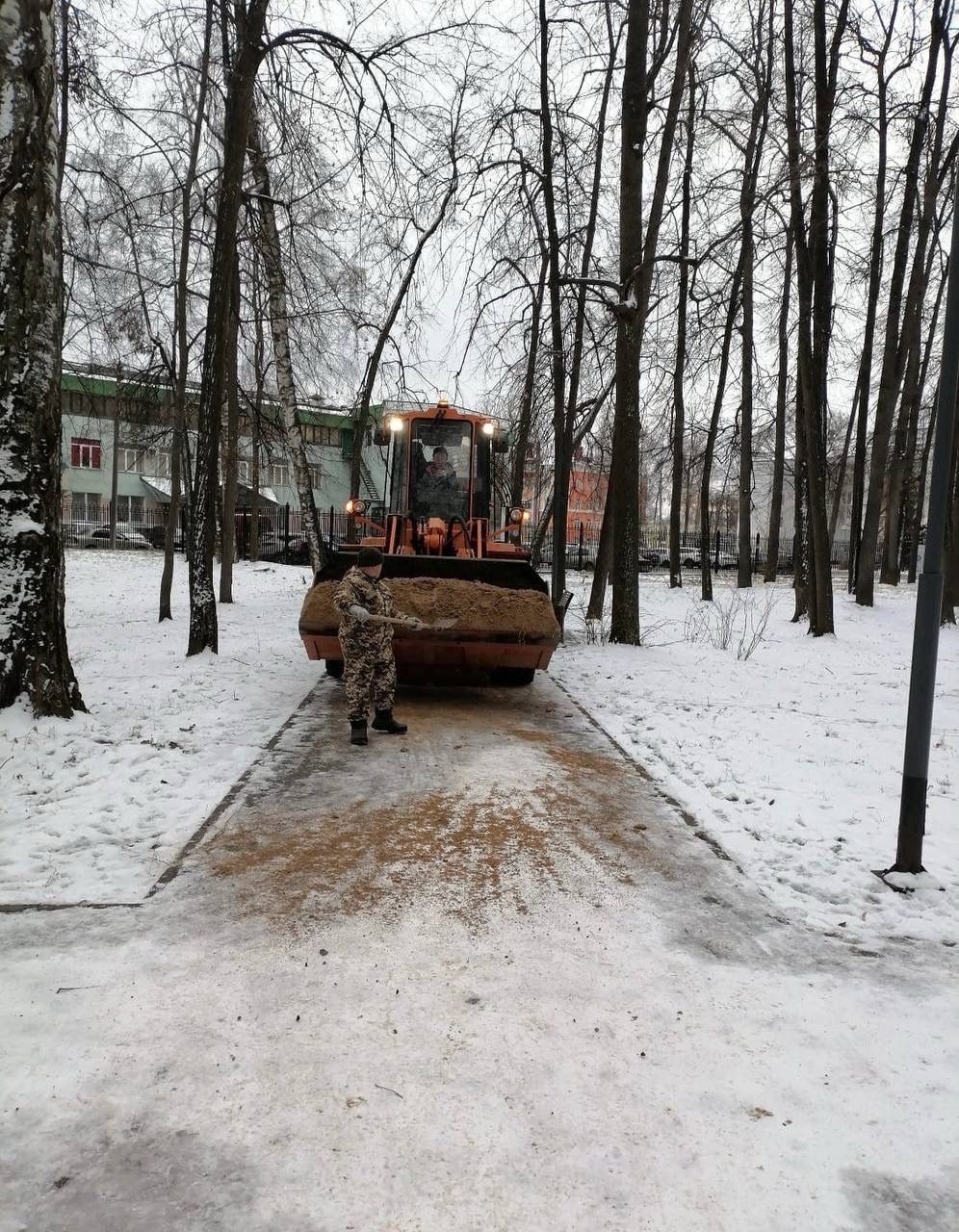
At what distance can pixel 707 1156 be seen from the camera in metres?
2.24

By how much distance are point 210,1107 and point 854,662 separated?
37.1 ft

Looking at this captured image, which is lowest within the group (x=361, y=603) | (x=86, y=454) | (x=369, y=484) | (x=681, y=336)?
(x=361, y=603)

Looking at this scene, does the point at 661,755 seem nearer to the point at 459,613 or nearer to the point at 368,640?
the point at 459,613

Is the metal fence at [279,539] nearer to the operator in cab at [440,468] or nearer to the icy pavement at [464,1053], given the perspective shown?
the operator in cab at [440,468]

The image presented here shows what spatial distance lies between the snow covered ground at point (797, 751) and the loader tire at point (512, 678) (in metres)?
0.64

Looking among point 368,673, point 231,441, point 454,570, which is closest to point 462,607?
point 454,570

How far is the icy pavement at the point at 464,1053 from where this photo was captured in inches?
82.4

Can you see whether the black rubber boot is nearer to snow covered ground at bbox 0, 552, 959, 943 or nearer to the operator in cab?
snow covered ground at bbox 0, 552, 959, 943

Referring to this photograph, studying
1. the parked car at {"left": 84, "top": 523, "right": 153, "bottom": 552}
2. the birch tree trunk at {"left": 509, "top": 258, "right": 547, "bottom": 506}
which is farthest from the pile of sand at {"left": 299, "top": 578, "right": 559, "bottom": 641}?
the parked car at {"left": 84, "top": 523, "right": 153, "bottom": 552}

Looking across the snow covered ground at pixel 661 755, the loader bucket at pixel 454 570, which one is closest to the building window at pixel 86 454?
the snow covered ground at pixel 661 755

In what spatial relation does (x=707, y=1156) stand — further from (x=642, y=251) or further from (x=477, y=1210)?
(x=642, y=251)

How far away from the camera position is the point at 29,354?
18.9 feet

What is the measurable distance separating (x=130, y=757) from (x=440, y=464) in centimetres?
563

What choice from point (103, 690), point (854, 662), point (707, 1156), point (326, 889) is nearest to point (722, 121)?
point (854, 662)
